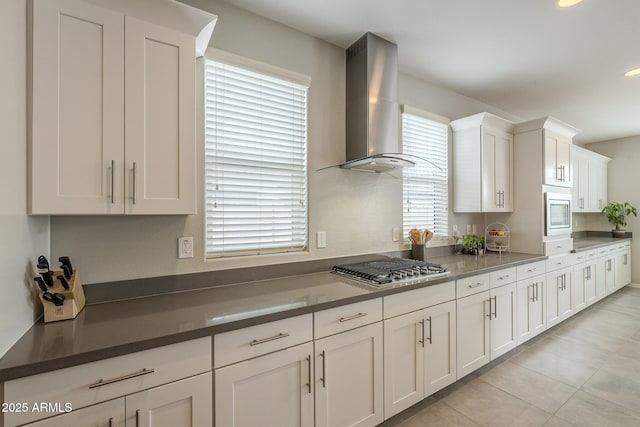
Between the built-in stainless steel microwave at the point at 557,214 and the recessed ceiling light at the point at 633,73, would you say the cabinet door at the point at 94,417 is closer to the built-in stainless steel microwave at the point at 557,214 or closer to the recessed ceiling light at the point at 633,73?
the built-in stainless steel microwave at the point at 557,214

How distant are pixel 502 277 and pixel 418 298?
3.73ft

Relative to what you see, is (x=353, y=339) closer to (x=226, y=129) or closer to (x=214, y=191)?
(x=214, y=191)

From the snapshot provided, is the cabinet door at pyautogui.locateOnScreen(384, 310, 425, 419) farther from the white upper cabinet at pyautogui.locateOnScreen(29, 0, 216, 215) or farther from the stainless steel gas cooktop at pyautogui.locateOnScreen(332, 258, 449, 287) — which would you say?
→ the white upper cabinet at pyautogui.locateOnScreen(29, 0, 216, 215)

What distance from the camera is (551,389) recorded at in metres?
2.21

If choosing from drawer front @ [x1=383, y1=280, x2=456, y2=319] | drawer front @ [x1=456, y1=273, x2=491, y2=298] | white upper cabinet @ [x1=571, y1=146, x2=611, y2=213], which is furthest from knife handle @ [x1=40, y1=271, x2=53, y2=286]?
white upper cabinet @ [x1=571, y1=146, x2=611, y2=213]

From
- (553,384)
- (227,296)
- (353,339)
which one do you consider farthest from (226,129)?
(553,384)

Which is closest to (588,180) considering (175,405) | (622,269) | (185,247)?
(622,269)

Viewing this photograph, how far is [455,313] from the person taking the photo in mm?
2135

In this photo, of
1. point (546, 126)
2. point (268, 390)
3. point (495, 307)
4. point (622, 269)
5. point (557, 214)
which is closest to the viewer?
point (268, 390)

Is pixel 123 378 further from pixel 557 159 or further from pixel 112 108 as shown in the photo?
pixel 557 159

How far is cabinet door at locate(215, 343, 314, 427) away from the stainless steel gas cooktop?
64cm

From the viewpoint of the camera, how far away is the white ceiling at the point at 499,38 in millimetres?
Result: 1913

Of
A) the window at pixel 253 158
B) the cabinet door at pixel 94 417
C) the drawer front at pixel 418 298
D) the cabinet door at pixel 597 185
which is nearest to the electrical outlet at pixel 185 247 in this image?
the window at pixel 253 158

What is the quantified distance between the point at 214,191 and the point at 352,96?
4.37 feet
